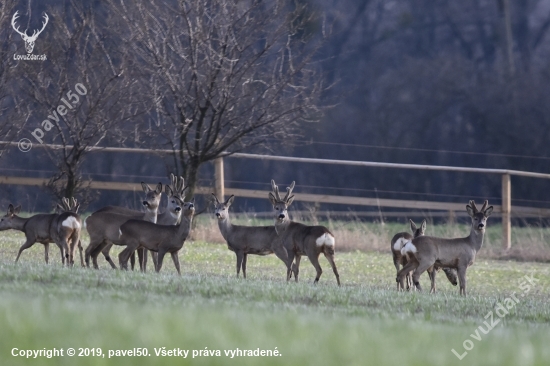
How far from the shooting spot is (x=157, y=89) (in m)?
20.1

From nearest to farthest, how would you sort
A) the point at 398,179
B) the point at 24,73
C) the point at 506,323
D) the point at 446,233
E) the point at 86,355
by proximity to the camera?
the point at 86,355 → the point at 506,323 → the point at 24,73 → the point at 446,233 → the point at 398,179

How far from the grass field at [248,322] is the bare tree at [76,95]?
8.44 metres

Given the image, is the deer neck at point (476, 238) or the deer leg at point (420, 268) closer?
the deer leg at point (420, 268)

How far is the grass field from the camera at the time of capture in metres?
5.43

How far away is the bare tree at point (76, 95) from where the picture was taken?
19219 millimetres

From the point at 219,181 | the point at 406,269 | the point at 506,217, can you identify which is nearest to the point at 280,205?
the point at 406,269

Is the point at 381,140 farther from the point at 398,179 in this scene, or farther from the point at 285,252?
the point at 285,252

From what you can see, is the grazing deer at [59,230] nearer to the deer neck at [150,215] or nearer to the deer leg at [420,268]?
the deer neck at [150,215]

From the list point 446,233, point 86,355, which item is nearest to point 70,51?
point 446,233

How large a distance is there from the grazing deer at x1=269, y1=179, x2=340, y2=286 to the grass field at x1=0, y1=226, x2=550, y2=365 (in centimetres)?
370

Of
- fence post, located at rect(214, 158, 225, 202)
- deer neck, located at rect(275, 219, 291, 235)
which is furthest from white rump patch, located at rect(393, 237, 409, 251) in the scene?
fence post, located at rect(214, 158, 225, 202)

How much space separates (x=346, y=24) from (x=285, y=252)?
21.5 metres

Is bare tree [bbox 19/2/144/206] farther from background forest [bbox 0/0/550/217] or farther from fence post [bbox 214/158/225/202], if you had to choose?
background forest [bbox 0/0/550/217]

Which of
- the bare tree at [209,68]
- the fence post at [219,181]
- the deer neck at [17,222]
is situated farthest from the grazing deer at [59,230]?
A: the fence post at [219,181]
